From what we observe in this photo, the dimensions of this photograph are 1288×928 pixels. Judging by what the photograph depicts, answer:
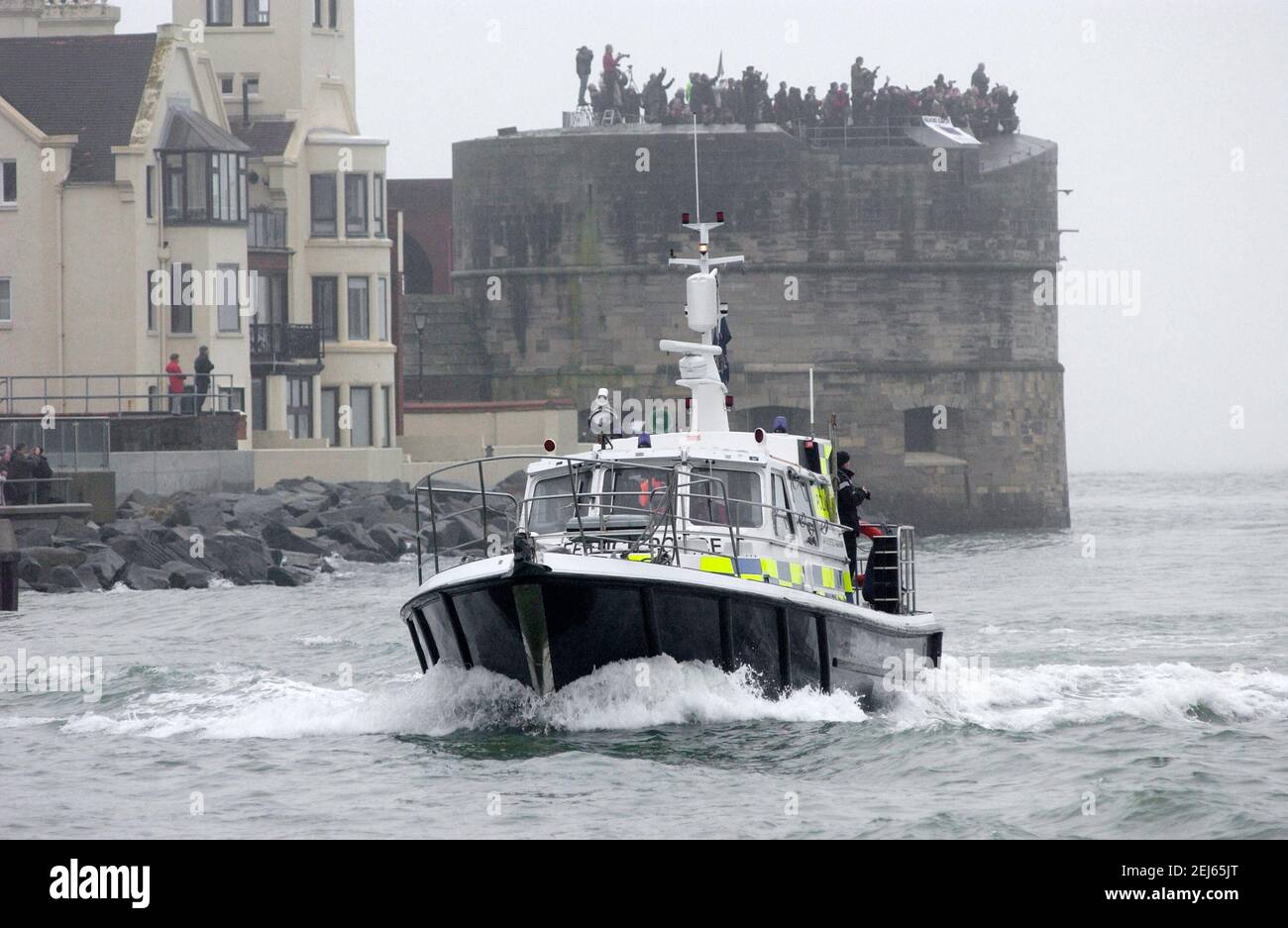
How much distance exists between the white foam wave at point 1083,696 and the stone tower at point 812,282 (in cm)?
3383

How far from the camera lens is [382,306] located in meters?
49.0

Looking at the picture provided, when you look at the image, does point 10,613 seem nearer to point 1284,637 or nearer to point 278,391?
point 1284,637

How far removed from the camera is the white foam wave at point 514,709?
48.9 feet

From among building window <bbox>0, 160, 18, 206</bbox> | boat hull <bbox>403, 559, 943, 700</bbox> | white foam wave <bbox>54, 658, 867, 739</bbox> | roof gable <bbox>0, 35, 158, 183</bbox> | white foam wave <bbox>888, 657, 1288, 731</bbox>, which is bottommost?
white foam wave <bbox>888, 657, 1288, 731</bbox>

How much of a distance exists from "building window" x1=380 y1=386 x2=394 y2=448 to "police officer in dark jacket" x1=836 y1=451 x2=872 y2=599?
1249 inches

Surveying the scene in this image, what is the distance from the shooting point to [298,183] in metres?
48.0

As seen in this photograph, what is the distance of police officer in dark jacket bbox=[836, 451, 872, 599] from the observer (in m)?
17.7

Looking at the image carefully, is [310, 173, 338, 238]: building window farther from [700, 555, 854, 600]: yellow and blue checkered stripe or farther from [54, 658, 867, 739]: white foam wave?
[700, 555, 854, 600]: yellow and blue checkered stripe

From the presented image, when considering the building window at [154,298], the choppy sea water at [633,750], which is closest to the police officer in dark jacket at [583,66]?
the building window at [154,298]

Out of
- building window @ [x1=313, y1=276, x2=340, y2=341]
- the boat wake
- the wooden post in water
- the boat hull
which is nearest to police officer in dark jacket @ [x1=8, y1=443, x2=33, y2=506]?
the wooden post in water

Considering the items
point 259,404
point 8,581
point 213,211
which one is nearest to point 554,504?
point 8,581

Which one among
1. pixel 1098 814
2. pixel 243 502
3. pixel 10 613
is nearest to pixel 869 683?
pixel 1098 814

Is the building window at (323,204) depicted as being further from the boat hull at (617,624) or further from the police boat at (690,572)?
the boat hull at (617,624)
